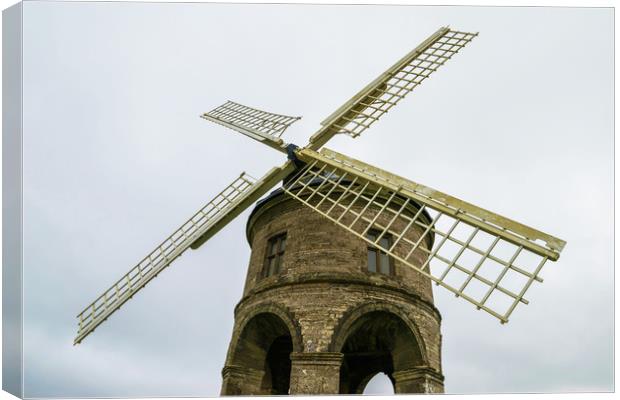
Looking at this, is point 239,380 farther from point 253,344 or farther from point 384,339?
point 384,339

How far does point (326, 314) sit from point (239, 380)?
279 cm

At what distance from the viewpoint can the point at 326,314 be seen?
8609mm

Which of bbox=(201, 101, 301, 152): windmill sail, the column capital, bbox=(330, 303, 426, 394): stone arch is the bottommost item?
the column capital

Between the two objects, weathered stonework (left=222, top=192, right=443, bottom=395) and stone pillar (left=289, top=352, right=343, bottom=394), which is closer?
stone pillar (left=289, top=352, right=343, bottom=394)

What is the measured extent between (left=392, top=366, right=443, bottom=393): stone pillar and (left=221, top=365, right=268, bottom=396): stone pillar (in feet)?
11.1

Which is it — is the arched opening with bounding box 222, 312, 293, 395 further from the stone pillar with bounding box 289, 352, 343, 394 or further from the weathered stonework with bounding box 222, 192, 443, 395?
the stone pillar with bounding box 289, 352, 343, 394

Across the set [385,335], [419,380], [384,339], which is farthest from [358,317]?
[419,380]

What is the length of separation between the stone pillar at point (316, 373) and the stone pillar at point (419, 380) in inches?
64.5

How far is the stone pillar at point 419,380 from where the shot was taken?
834 centimetres

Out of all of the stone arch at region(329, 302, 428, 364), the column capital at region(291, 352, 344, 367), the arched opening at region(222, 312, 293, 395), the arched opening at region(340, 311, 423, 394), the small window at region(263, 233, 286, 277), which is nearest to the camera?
the column capital at region(291, 352, 344, 367)

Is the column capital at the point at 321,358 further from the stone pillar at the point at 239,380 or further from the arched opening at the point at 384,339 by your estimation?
the stone pillar at the point at 239,380

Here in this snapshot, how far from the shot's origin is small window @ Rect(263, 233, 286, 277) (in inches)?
406

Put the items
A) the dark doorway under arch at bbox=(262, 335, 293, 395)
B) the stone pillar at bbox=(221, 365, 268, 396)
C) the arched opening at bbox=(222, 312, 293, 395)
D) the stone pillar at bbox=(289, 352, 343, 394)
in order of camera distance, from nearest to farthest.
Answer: the stone pillar at bbox=(289, 352, 343, 394) < the stone pillar at bbox=(221, 365, 268, 396) < the arched opening at bbox=(222, 312, 293, 395) < the dark doorway under arch at bbox=(262, 335, 293, 395)

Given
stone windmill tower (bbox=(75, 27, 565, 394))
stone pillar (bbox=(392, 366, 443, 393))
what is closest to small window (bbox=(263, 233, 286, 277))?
stone windmill tower (bbox=(75, 27, 565, 394))
